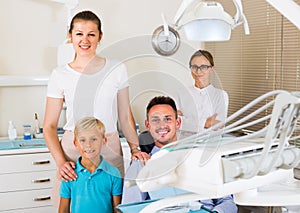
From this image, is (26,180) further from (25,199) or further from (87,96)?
(87,96)

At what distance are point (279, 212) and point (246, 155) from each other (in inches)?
66.5

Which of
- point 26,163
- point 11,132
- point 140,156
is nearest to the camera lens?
point 140,156

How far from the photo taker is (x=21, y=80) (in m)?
2.88

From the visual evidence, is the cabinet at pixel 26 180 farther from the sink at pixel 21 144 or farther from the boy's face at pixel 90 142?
the boy's face at pixel 90 142

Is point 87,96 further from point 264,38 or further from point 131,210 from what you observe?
point 264,38

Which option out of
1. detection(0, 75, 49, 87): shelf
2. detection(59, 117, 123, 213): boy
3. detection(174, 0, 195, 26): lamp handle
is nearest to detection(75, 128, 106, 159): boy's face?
detection(59, 117, 123, 213): boy

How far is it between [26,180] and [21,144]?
0.72 feet

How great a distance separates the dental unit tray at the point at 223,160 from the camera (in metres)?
0.54

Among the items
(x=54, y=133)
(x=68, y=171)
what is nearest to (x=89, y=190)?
(x=68, y=171)

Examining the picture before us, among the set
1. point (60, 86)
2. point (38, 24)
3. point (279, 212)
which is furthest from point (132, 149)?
point (38, 24)

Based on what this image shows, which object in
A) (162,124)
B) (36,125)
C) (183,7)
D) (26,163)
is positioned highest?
(183,7)

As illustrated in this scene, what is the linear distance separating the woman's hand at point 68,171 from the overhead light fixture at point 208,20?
94 cm

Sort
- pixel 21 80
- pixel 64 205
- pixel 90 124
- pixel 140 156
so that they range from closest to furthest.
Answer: pixel 140 156, pixel 90 124, pixel 64 205, pixel 21 80

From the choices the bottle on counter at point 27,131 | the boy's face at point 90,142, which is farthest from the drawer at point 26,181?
the boy's face at point 90,142
